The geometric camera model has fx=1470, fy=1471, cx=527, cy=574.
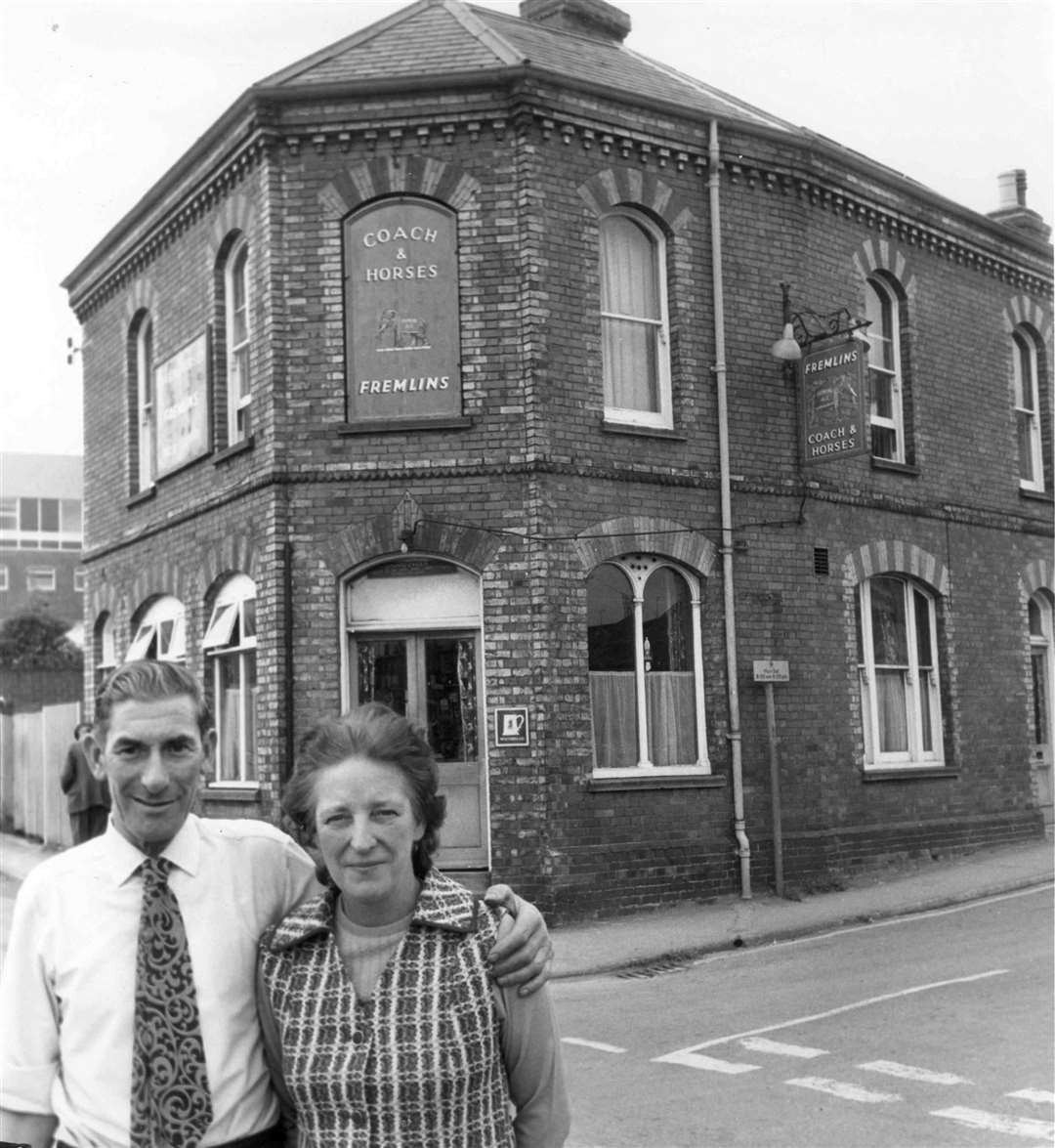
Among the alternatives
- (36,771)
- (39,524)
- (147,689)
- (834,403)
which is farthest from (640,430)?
(39,524)

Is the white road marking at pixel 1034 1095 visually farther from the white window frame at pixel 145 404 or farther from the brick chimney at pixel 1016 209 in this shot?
the brick chimney at pixel 1016 209

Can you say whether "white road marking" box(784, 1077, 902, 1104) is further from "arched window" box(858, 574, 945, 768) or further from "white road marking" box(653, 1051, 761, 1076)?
"arched window" box(858, 574, 945, 768)

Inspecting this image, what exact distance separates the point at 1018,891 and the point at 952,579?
421 centimetres

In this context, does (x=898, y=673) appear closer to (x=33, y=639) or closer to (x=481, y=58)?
(x=481, y=58)

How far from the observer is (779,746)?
15023 mm

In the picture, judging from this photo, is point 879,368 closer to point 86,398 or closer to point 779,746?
point 779,746

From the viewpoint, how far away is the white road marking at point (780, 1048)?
8005 millimetres

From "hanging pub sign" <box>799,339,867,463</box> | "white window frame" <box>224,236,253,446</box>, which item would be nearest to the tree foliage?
"white window frame" <box>224,236,253,446</box>

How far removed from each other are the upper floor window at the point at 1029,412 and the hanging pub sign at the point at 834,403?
5.36 meters

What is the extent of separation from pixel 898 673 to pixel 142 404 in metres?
9.76

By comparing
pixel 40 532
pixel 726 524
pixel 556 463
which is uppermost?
pixel 40 532

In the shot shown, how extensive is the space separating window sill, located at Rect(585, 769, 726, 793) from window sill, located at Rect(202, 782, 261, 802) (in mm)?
3402

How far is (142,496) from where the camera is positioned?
1775cm

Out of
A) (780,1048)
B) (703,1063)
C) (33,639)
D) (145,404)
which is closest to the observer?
(703,1063)
